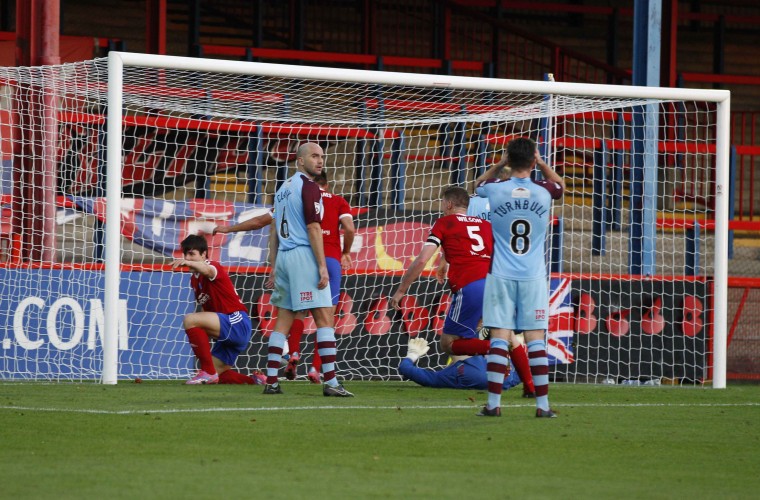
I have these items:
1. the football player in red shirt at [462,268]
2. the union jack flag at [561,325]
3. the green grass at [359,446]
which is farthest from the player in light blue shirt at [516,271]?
the union jack flag at [561,325]

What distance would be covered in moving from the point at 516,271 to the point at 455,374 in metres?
2.72

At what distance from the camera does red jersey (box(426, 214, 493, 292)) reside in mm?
10016

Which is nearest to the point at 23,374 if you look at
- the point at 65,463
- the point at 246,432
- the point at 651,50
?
the point at 246,432

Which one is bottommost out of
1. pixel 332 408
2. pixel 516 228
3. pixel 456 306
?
pixel 332 408

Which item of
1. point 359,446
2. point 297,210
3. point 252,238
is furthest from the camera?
point 252,238

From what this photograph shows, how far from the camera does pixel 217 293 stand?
34.0 ft

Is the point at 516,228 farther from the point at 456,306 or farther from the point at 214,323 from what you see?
the point at 214,323

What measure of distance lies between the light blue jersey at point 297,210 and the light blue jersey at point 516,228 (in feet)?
5.37

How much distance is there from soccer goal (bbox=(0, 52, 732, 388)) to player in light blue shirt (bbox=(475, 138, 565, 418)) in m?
3.32

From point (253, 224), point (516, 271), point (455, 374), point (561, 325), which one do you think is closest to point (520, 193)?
point (516, 271)

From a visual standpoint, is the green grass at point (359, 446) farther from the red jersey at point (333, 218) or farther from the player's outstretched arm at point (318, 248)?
the red jersey at point (333, 218)

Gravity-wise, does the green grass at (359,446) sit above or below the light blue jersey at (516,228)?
below

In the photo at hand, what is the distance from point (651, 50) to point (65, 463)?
10.2 meters

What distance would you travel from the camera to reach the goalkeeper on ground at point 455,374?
10.1 m
